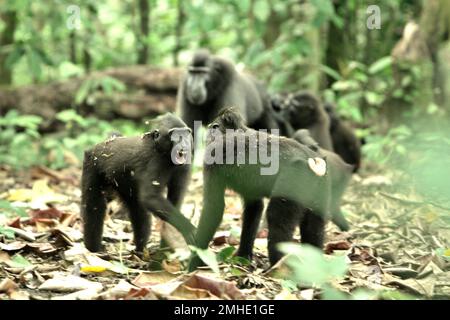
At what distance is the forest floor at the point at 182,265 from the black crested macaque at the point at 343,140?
6.43ft

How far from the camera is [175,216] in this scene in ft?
16.2

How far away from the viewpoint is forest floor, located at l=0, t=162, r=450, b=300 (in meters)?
4.09

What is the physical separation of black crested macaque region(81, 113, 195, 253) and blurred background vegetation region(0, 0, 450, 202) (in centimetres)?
418

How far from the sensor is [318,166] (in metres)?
5.13

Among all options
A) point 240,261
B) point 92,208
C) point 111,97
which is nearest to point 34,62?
point 111,97

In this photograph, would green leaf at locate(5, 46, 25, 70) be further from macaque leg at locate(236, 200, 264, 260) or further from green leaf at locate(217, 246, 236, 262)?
green leaf at locate(217, 246, 236, 262)

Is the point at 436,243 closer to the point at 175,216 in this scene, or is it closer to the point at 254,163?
the point at 254,163

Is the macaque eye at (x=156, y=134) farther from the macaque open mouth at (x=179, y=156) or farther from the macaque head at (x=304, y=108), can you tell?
the macaque head at (x=304, y=108)

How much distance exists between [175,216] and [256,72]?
7.77 meters

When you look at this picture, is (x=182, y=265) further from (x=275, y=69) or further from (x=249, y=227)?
(x=275, y=69)

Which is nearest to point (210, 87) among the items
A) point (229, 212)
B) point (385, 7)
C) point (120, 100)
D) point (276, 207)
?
point (229, 212)

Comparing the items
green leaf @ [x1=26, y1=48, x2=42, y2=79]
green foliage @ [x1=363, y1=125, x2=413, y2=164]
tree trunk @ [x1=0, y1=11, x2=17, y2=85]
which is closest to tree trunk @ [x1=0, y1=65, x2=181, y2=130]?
tree trunk @ [x1=0, y1=11, x2=17, y2=85]

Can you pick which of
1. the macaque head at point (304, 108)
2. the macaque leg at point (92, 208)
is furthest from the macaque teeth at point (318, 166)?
the macaque head at point (304, 108)

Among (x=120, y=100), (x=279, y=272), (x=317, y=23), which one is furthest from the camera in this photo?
(x=120, y=100)
